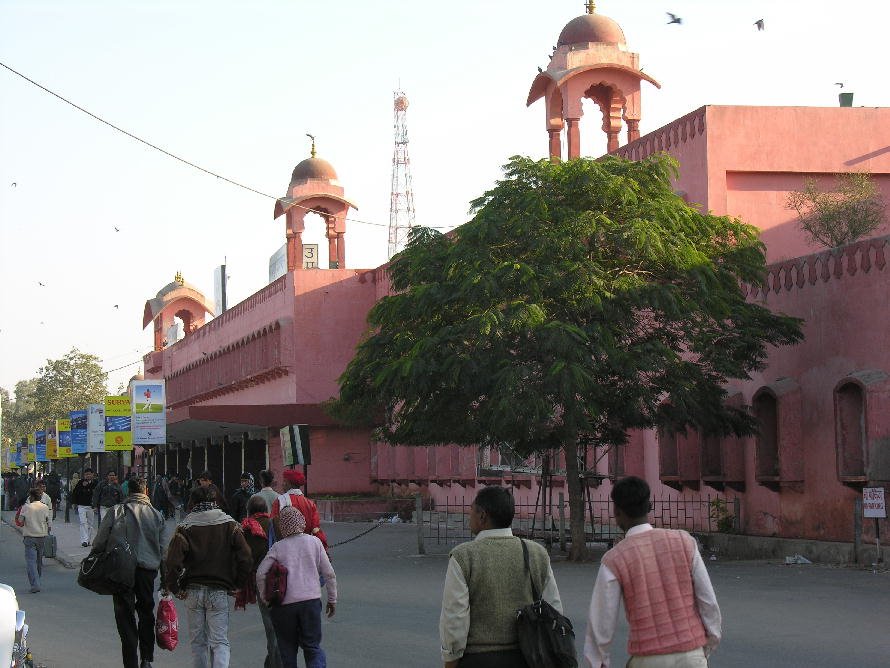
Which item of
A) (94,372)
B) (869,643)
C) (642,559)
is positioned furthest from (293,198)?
(94,372)

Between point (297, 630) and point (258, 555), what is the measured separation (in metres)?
1.70

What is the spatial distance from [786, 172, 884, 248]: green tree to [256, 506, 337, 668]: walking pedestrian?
1883cm

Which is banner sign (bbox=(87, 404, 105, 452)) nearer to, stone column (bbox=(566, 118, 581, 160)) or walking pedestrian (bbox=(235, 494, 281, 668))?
stone column (bbox=(566, 118, 581, 160))

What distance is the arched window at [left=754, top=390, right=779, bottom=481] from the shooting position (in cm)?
2450

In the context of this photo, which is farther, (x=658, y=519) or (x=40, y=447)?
(x=40, y=447)

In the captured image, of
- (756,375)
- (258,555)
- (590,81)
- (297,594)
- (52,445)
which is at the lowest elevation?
(297,594)

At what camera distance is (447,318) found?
22594mm

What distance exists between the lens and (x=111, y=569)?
36.9ft

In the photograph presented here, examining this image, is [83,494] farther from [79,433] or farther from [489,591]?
[489,591]

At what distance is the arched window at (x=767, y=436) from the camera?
80.4 feet

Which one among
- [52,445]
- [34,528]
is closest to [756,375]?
[34,528]

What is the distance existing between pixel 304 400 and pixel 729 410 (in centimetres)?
2284

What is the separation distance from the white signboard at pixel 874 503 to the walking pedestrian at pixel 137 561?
11.8 meters

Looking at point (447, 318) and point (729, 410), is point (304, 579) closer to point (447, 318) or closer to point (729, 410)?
point (447, 318)
